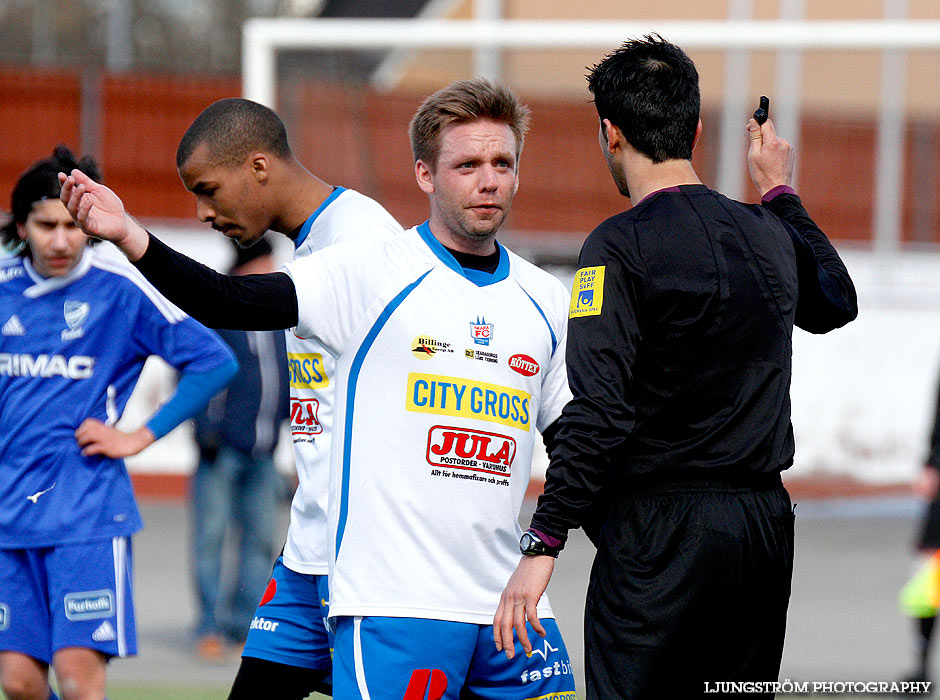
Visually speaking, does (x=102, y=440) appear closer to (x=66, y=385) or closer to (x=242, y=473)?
(x=66, y=385)

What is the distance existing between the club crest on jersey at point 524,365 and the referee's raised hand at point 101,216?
987mm

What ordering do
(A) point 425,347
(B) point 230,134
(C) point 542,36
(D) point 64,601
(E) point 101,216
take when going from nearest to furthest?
(E) point 101,216
(A) point 425,347
(B) point 230,134
(D) point 64,601
(C) point 542,36

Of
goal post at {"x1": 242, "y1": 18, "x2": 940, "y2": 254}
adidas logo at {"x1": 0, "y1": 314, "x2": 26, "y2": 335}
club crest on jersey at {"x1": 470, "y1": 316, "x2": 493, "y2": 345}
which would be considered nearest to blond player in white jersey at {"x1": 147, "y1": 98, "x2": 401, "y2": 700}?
club crest on jersey at {"x1": 470, "y1": 316, "x2": 493, "y2": 345}

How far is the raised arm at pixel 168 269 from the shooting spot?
9.39 ft

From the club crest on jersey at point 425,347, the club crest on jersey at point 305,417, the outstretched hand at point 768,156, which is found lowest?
the club crest on jersey at point 305,417

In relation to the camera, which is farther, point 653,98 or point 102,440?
point 102,440

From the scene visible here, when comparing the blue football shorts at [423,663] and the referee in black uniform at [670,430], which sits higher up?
the referee in black uniform at [670,430]

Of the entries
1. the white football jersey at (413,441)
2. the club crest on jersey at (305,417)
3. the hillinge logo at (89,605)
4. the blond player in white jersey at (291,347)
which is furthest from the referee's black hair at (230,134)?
the hillinge logo at (89,605)

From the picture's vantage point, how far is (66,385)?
4.36 metres

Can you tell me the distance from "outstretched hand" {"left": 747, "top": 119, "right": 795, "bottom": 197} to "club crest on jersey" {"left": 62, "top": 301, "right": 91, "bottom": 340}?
7.50 ft

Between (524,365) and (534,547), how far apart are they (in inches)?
24.7

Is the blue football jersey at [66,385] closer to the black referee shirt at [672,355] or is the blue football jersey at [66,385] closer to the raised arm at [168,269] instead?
the raised arm at [168,269]

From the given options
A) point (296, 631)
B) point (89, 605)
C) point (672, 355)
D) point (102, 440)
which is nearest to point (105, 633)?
point (89, 605)

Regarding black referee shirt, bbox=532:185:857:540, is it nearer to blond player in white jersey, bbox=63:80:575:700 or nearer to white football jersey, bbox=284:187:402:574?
blond player in white jersey, bbox=63:80:575:700
